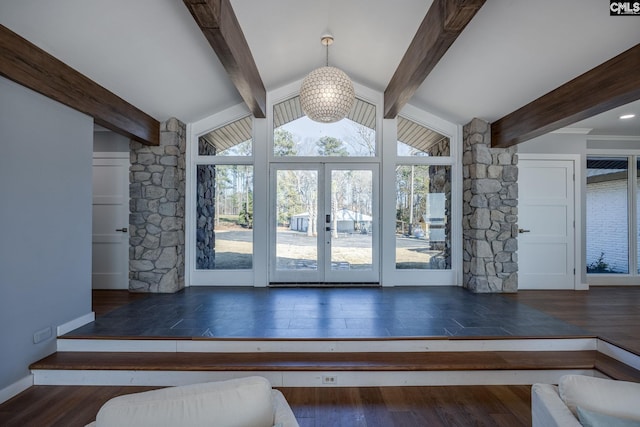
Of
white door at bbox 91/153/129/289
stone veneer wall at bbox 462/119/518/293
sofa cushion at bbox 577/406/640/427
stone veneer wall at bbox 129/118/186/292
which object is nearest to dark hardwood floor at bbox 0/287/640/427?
sofa cushion at bbox 577/406/640/427

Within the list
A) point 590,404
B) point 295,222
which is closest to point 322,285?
point 295,222

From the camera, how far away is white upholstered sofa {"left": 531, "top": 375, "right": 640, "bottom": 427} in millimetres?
1277

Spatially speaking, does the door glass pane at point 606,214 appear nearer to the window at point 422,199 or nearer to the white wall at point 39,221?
the window at point 422,199

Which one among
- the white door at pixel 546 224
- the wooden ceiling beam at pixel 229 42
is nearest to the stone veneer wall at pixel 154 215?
the wooden ceiling beam at pixel 229 42

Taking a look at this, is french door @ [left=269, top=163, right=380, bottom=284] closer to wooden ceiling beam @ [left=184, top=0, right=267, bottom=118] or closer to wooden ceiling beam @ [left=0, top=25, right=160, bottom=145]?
wooden ceiling beam @ [left=184, top=0, right=267, bottom=118]

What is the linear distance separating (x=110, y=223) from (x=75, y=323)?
7.30 feet

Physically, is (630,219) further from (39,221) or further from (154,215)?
(39,221)

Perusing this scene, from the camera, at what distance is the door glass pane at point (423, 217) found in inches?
200

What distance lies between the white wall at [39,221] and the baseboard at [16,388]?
0.10 ft

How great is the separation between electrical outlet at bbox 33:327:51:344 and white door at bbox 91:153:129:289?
6.99 feet

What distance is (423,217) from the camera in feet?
16.8

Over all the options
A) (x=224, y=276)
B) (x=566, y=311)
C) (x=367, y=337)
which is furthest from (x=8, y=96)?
(x=566, y=311)

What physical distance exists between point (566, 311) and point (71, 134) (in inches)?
240

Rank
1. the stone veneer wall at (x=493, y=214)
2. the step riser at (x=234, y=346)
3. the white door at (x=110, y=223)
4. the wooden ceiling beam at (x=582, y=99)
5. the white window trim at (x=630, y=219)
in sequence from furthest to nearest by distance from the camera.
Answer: the white window trim at (x=630, y=219) → the white door at (x=110, y=223) → the stone veneer wall at (x=493, y=214) → the step riser at (x=234, y=346) → the wooden ceiling beam at (x=582, y=99)
